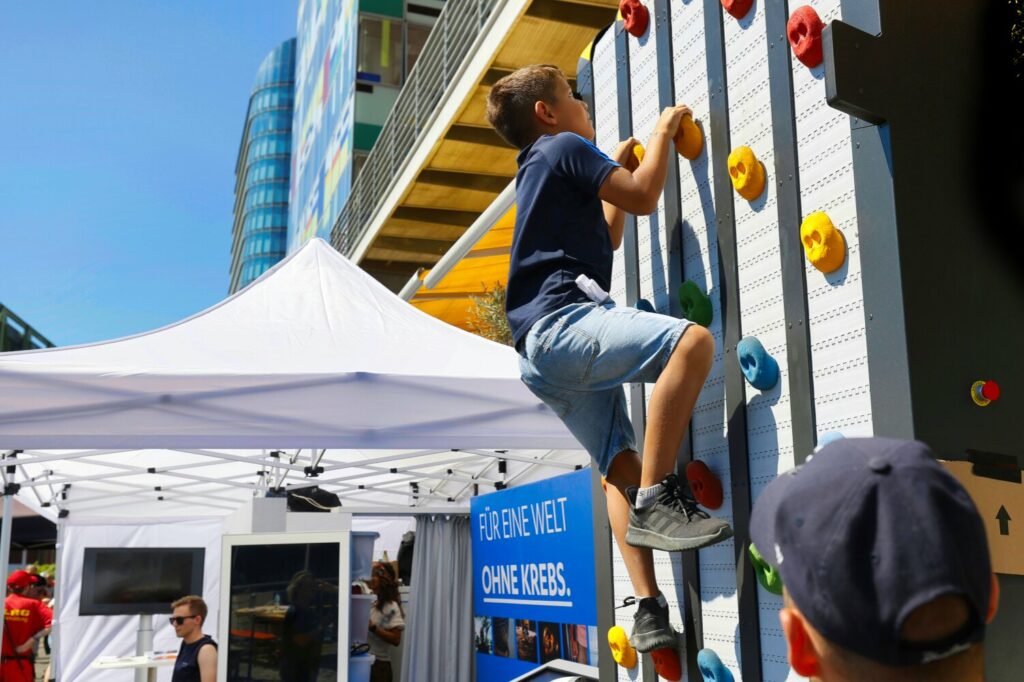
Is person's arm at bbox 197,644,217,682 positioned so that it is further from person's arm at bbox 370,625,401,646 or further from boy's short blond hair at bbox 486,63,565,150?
boy's short blond hair at bbox 486,63,565,150

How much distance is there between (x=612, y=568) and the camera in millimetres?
3486

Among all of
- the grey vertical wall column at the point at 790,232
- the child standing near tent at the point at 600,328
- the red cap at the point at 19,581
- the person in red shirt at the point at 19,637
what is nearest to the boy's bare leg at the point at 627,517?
the child standing near tent at the point at 600,328

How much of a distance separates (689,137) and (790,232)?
2.02ft

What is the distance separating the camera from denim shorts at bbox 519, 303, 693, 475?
2.52 meters

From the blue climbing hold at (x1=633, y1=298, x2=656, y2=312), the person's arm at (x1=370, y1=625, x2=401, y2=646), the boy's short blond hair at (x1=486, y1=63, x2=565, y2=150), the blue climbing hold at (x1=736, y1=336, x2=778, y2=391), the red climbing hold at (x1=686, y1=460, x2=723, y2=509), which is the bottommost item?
the person's arm at (x1=370, y1=625, x2=401, y2=646)

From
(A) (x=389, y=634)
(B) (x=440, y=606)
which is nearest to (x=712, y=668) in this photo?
(B) (x=440, y=606)

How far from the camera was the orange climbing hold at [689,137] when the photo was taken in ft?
9.76

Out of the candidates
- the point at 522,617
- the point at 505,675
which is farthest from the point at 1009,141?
the point at 505,675

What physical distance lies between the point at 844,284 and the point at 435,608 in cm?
944

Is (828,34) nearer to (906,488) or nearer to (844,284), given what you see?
(844,284)

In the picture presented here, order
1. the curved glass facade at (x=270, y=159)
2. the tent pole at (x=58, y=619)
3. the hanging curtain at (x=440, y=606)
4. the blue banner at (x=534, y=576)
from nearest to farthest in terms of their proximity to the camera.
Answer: the blue banner at (x=534, y=576)
the hanging curtain at (x=440, y=606)
the tent pole at (x=58, y=619)
the curved glass facade at (x=270, y=159)

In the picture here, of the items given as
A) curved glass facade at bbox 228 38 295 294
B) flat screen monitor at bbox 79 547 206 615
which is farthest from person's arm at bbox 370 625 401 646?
curved glass facade at bbox 228 38 295 294

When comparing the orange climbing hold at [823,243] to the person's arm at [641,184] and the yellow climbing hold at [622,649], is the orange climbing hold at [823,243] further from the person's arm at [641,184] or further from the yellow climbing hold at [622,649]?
the yellow climbing hold at [622,649]

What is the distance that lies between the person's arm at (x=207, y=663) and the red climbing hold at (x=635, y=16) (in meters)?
6.39
